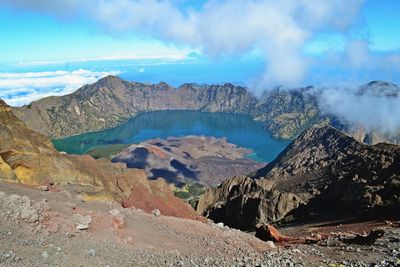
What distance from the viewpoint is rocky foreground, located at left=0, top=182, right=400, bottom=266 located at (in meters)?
20.9

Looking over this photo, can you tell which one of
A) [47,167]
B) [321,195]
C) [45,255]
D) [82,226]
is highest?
[45,255]

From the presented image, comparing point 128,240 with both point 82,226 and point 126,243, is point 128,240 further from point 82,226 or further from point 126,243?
point 82,226

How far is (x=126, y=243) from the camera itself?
2455cm

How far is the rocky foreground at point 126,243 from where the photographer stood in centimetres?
2088

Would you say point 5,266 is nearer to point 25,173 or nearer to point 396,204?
point 25,173

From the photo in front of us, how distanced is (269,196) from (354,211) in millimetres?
32826

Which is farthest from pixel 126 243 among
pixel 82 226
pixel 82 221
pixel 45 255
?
pixel 45 255

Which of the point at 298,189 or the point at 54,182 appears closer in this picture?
the point at 54,182

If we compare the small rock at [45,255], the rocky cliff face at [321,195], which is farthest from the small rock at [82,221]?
the rocky cliff face at [321,195]

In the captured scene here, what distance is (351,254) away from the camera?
85.7ft

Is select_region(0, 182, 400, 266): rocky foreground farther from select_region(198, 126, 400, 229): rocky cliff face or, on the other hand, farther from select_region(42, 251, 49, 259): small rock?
select_region(198, 126, 400, 229): rocky cliff face

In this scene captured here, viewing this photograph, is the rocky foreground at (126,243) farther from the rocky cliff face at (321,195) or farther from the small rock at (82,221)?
the rocky cliff face at (321,195)

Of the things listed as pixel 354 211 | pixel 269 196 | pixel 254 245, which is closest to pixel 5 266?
pixel 254 245

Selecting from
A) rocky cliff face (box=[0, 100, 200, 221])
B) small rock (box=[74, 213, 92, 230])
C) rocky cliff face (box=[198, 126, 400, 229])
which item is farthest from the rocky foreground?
rocky cliff face (box=[198, 126, 400, 229])
